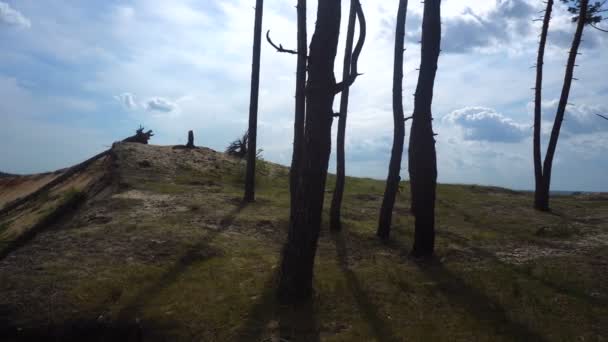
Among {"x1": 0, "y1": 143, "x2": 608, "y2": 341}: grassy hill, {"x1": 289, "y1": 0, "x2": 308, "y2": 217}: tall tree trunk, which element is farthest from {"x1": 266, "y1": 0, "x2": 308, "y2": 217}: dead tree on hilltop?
{"x1": 0, "y1": 143, "x2": 608, "y2": 341}: grassy hill

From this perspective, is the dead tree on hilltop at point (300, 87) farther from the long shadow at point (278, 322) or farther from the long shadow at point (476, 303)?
the long shadow at point (278, 322)

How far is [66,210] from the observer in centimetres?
1427

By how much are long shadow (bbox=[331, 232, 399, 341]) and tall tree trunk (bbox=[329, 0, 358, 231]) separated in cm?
268

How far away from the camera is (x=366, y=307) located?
23.5 feet

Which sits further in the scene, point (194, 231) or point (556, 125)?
point (556, 125)

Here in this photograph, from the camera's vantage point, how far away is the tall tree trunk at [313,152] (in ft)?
23.5

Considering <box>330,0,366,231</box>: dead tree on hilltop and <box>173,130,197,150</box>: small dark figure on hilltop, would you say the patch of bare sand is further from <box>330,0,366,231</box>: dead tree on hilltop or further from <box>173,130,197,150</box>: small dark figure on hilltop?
<box>330,0,366,231</box>: dead tree on hilltop

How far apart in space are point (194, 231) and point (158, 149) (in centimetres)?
1176

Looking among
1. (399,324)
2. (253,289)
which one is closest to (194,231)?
(253,289)

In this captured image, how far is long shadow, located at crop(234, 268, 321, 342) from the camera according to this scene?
6.13m

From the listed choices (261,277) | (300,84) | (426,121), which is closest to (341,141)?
(300,84)

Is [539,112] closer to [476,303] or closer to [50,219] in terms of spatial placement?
[476,303]

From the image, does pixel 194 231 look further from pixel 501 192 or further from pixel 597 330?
pixel 501 192

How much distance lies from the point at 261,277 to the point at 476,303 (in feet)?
12.5
